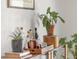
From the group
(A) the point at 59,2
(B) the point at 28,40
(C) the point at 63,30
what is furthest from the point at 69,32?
(B) the point at 28,40

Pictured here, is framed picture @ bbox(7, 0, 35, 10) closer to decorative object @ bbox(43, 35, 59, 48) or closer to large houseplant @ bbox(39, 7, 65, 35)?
large houseplant @ bbox(39, 7, 65, 35)

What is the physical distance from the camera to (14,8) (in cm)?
260

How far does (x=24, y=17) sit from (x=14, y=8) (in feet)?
0.94

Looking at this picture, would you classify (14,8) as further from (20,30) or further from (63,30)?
(63,30)

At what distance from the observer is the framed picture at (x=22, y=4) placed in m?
2.51

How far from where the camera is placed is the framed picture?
2.51 m

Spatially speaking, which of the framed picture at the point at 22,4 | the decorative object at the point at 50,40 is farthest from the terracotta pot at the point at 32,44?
the framed picture at the point at 22,4

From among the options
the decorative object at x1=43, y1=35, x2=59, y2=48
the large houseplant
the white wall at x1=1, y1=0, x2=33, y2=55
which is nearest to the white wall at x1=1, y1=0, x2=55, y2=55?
the white wall at x1=1, y1=0, x2=33, y2=55

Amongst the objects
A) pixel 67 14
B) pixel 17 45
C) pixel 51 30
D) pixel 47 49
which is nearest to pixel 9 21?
pixel 17 45

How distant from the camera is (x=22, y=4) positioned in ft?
9.09

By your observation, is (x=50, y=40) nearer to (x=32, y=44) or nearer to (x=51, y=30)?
(x=51, y=30)

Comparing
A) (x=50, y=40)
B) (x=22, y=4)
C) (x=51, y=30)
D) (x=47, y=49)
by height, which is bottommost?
(x=47, y=49)

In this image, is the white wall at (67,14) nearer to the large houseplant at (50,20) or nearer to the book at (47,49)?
the large houseplant at (50,20)

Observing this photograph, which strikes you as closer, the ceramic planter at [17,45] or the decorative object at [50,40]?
the ceramic planter at [17,45]
